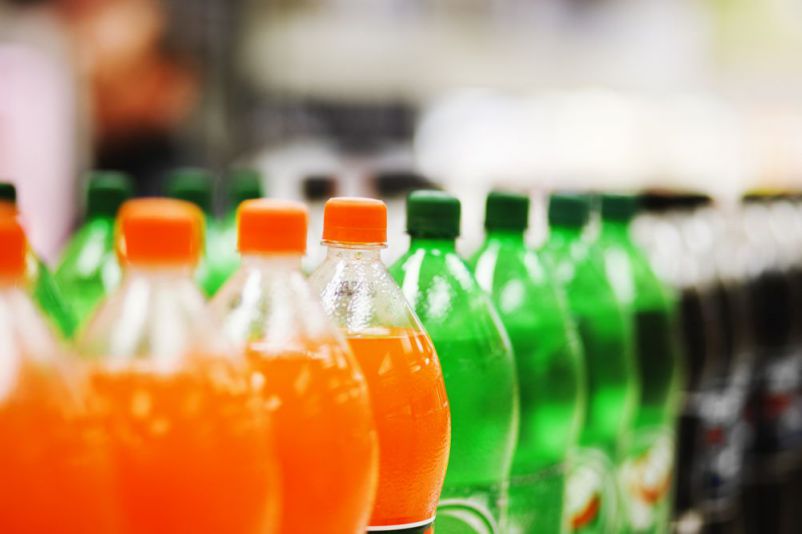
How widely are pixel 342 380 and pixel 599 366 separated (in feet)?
2.06

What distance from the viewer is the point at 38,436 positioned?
435 millimetres

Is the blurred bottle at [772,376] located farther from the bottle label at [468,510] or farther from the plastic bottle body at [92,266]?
the plastic bottle body at [92,266]

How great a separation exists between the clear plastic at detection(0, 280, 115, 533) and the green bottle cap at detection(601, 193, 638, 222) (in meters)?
0.95

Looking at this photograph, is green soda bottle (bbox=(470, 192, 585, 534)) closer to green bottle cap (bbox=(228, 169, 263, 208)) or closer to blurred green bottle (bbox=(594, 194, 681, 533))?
blurred green bottle (bbox=(594, 194, 681, 533))

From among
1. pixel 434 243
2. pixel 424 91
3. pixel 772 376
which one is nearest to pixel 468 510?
pixel 434 243

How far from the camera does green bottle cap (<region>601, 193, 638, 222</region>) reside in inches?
50.9

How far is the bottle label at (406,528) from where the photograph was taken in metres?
0.64

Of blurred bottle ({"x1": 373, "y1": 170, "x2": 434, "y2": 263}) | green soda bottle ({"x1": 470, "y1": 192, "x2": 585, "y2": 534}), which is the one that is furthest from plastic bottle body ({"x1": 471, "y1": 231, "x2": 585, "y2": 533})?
blurred bottle ({"x1": 373, "y1": 170, "x2": 434, "y2": 263})

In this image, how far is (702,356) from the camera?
1.72m

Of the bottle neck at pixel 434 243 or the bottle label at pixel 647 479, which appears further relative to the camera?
the bottle label at pixel 647 479

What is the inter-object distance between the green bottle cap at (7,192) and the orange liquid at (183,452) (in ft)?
1.12

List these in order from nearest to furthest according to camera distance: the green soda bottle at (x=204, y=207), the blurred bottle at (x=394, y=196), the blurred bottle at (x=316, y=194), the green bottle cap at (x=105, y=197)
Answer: the green bottle cap at (x=105, y=197), the green soda bottle at (x=204, y=207), the blurred bottle at (x=316, y=194), the blurred bottle at (x=394, y=196)

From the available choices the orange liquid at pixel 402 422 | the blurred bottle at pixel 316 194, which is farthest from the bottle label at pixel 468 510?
the blurred bottle at pixel 316 194

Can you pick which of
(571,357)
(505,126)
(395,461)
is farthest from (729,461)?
(505,126)
